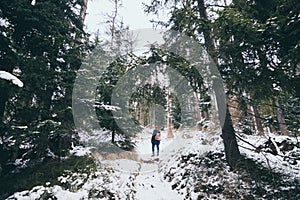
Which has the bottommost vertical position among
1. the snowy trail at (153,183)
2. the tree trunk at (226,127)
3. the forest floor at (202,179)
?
the snowy trail at (153,183)

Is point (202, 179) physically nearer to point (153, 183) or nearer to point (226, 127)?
point (226, 127)

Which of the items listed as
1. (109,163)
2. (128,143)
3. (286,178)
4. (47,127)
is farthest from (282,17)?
(128,143)

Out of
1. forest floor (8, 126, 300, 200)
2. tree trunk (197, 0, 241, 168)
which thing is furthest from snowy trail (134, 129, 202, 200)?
tree trunk (197, 0, 241, 168)

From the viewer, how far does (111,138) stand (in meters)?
11.3

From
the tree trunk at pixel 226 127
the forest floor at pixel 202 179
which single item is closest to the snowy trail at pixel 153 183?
the forest floor at pixel 202 179

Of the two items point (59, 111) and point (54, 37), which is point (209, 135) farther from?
point (54, 37)

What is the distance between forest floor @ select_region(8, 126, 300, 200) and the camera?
5082 mm

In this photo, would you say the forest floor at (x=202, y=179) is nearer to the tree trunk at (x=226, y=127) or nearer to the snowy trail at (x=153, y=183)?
the snowy trail at (x=153, y=183)

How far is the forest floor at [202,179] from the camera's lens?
5.08m

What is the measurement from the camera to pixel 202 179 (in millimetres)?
6246

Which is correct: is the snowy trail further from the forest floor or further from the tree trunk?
the tree trunk

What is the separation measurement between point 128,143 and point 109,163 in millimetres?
2758

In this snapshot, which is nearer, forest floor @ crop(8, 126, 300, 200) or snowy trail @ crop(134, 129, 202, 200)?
forest floor @ crop(8, 126, 300, 200)

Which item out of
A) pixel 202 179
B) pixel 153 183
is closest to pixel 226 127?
→ pixel 202 179
